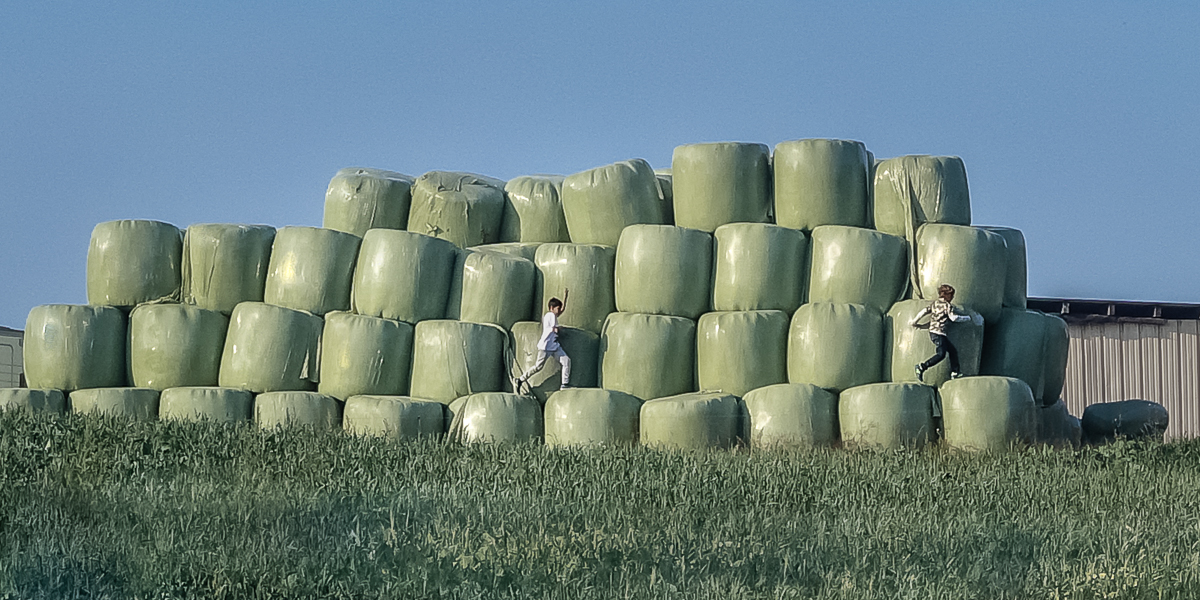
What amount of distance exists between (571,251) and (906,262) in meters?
3.24

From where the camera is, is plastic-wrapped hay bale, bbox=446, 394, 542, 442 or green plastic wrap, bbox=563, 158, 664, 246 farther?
green plastic wrap, bbox=563, 158, 664, 246

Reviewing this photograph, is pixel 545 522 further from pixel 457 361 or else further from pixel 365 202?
pixel 365 202

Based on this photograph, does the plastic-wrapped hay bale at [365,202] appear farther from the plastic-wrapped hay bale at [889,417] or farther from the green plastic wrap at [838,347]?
the plastic-wrapped hay bale at [889,417]

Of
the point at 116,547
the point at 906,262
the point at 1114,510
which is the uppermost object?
the point at 906,262

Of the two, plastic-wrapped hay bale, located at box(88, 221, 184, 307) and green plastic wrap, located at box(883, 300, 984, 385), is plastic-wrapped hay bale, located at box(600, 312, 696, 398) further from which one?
plastic-wrapped hay bale, located at box(88, 221, 184, 307)

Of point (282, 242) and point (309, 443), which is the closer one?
point (309, 443)

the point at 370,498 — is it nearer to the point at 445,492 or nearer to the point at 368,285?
the point at 445,492

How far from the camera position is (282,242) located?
13.4 meters

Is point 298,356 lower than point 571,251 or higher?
lower

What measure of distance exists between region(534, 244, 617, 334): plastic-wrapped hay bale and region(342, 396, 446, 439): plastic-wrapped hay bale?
1555mm

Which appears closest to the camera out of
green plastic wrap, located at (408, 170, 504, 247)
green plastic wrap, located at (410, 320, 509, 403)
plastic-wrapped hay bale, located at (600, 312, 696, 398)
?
green plastic wrap, located at (410, 320, 509, 403)

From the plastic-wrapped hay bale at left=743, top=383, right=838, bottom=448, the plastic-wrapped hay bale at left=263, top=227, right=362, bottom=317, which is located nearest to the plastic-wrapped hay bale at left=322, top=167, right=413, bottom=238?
the plastic-wrapped hay bale at left=263, top=227, right=362, bottom=317

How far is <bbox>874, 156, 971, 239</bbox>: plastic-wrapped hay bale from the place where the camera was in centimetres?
1330

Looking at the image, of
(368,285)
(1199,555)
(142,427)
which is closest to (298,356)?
(368,285)
